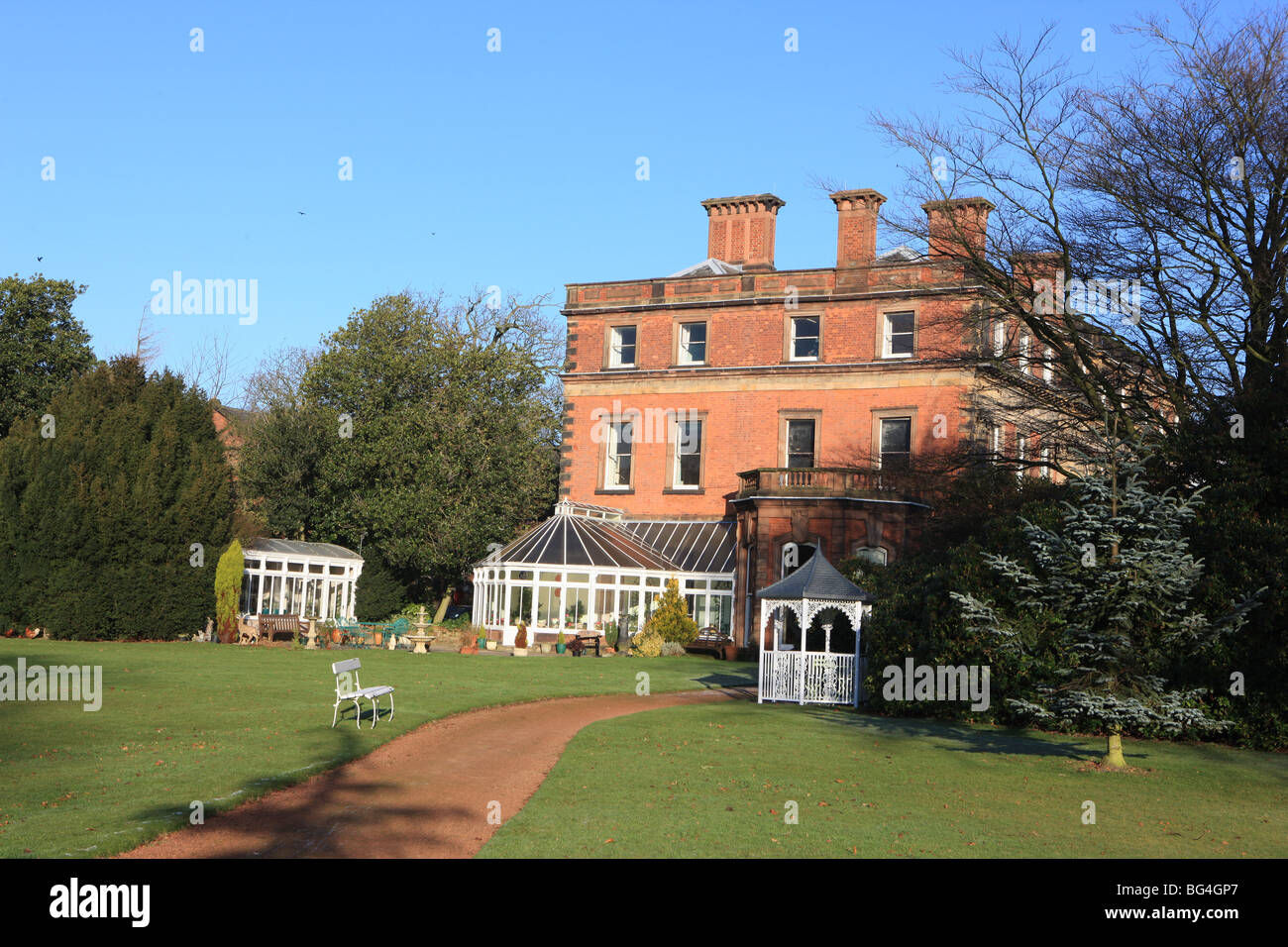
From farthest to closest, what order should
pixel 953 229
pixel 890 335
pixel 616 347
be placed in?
1. pixel 616 347
2. pixel 890 335
3. pixel 953 229

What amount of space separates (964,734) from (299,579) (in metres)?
26.6

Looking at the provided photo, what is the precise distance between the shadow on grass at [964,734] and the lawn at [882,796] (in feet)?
0.20

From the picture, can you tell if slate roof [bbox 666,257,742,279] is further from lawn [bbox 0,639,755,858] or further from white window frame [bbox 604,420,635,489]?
lawn [bbox 0,639,755,858]

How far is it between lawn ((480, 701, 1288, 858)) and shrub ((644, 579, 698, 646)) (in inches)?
587

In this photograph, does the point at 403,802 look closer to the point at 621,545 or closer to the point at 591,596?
the point at 591,596

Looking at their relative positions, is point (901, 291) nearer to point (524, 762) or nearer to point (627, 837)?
point (524, 762)

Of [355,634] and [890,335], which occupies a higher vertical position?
[890,335]

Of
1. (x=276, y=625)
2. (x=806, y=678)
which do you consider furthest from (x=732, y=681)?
(x=276, y=625)

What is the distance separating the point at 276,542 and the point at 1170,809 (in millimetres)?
31488

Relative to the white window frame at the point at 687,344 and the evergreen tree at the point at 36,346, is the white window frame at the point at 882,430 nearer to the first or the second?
the white window frame at the point at 687,344

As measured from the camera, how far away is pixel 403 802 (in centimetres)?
1083

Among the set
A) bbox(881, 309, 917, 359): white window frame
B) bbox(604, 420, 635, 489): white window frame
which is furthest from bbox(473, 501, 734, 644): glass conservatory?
bbox(881, 309, 917, 359): white window frame

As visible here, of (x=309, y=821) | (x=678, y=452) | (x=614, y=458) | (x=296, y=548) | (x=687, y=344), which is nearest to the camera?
(x=309, y=821)

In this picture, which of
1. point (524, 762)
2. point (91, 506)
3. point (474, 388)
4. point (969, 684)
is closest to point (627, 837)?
point (524, 762)
